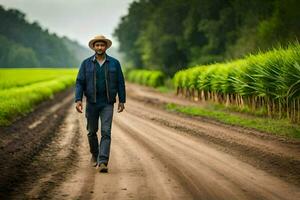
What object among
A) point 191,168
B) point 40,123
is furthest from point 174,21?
point 191,168

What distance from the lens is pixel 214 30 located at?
57688mm

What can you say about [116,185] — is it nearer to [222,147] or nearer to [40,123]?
[222,147]

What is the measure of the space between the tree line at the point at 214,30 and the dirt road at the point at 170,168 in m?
32.9

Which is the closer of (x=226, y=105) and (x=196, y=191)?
(x=196, y=191)

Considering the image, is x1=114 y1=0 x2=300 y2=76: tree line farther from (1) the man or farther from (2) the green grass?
(1) the man

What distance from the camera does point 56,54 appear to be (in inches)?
6673

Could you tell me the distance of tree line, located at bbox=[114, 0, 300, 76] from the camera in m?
49.5

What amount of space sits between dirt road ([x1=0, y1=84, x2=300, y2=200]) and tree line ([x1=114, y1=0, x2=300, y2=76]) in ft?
108

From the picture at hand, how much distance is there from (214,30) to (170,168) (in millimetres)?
50451

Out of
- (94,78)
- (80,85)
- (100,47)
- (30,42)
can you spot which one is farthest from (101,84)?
(30,42)

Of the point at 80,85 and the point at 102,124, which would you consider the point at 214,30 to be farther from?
the point at 102,124

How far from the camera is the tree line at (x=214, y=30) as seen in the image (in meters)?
49.5

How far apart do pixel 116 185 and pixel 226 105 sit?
1800cm

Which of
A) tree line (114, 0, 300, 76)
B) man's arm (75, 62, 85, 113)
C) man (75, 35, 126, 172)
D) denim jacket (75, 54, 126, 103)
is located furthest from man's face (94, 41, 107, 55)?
tree line (114, 0, 300, 76)
